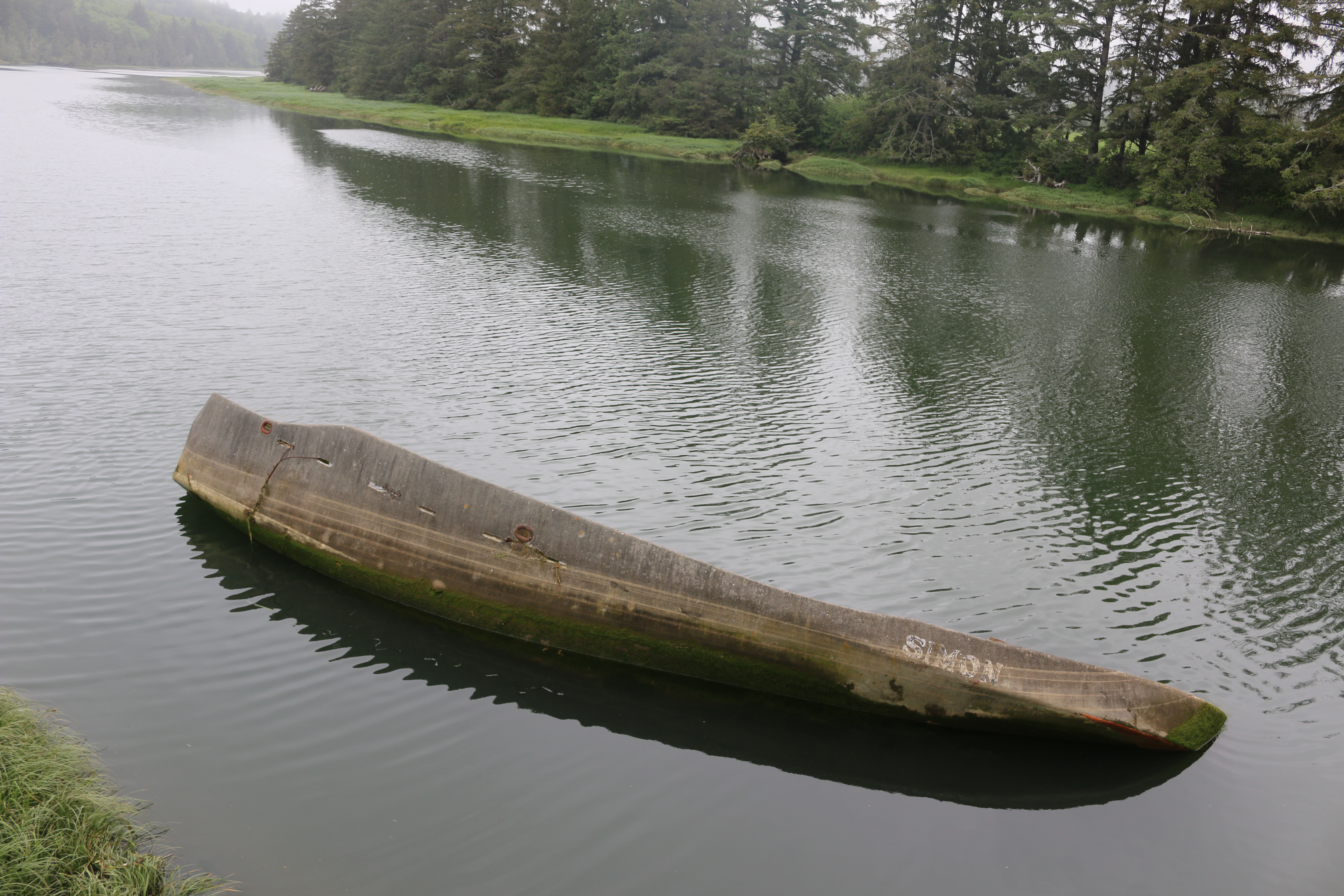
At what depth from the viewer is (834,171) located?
66.6m

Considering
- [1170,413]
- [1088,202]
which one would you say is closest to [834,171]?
[1088,202]

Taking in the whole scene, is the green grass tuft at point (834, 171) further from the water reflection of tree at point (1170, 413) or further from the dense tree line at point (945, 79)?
the water reflection of tree at point (1170, 413)

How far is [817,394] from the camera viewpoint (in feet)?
63.5

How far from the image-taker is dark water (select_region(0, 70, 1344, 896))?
25.2ft

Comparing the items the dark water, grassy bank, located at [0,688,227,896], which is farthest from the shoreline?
grassy bank, located at [0,688,227,896]

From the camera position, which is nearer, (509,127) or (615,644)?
(615,644)

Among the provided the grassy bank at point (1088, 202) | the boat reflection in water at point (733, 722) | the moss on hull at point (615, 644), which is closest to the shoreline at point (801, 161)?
the grassy bank at point (1088, 202)

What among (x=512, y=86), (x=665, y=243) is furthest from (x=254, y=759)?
(x=512, y=86)

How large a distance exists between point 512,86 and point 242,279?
237ft

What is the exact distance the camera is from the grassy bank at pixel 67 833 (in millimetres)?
5953

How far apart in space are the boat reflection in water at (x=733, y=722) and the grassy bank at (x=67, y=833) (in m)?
3.01

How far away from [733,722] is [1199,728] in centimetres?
506

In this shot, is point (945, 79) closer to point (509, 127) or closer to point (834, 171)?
point (834, 171)

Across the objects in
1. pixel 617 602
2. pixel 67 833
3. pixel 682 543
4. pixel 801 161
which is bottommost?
pixel 67 833
